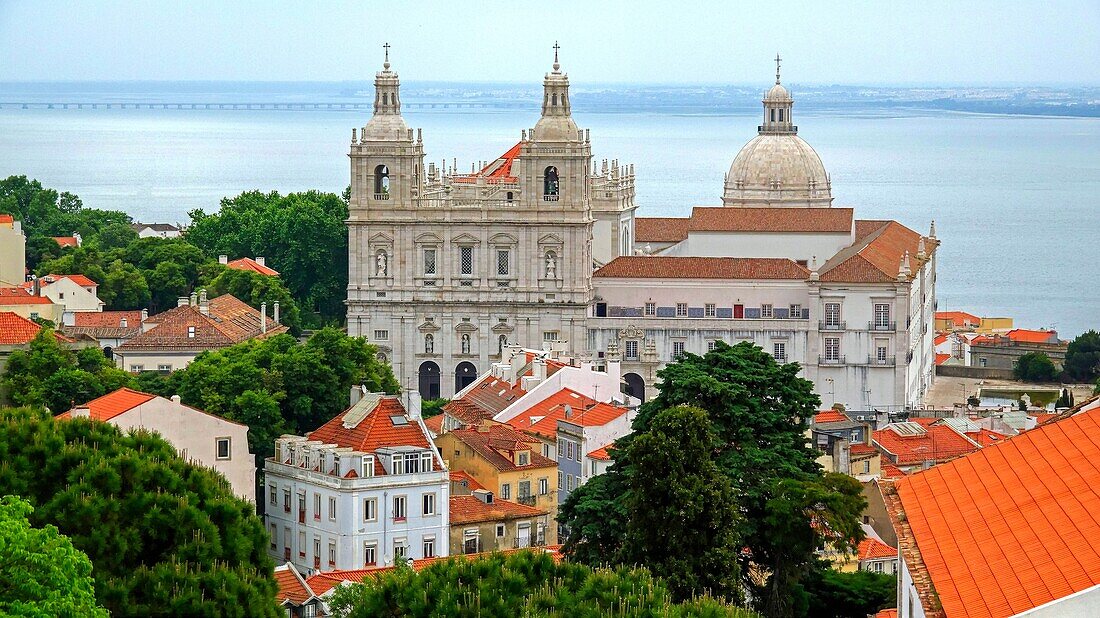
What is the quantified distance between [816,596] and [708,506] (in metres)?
2.87

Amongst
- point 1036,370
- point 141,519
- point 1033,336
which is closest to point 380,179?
point 1036,370

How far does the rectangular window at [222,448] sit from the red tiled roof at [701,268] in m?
34.1

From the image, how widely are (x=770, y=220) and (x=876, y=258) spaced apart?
7323mm

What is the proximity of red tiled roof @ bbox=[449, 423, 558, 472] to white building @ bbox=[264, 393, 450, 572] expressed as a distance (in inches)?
122

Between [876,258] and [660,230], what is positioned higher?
[660,230]

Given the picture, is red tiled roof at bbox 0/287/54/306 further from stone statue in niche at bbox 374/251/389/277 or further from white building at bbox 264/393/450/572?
white building at bbox 264/393/450/572

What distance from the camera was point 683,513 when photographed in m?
35.0

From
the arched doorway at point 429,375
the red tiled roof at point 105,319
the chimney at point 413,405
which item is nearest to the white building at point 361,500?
the chimney at point 413,405

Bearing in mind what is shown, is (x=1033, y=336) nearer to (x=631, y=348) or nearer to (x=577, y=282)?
(x=631, y=348)

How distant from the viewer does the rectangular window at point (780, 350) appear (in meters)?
79.0

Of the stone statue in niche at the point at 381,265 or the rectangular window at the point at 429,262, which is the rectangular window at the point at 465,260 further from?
the stone statue in niche at the point at 381,265

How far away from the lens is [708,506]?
115 feet

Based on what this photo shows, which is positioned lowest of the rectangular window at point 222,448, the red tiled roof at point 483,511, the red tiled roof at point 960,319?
the red tiled roof at point 483,511

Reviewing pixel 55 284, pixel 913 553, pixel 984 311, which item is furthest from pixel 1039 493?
pixel 984 311
